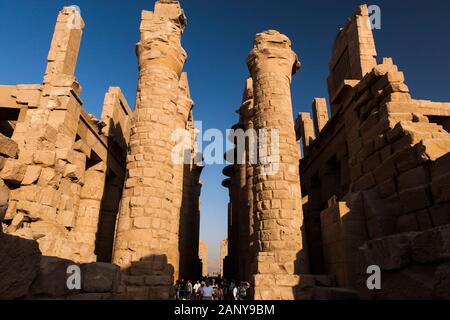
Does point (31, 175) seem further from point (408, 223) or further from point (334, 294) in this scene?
point (408, 223)

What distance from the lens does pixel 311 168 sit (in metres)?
16.8

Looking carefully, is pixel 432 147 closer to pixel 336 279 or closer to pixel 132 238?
pixel 336 279

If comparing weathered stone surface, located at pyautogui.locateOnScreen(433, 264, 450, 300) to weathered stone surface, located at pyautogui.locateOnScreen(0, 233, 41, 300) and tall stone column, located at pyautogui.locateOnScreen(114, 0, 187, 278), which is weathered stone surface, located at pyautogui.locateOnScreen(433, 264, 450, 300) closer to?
weathered stone surface, located at pyautogui.locateOnScreen(0, 233, 41, 300)

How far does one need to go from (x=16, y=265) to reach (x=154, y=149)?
734 cm

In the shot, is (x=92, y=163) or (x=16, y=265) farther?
(x=92, y=163)

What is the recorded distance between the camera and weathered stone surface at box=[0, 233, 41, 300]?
9.37 feet

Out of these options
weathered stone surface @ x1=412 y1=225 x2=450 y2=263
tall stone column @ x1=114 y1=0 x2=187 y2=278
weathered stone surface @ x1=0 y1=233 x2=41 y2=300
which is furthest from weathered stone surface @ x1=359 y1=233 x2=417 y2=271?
tall stone column @ x1=114 y1=0 x2=187 y2=278

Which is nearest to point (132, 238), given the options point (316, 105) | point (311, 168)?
point (311, 168)

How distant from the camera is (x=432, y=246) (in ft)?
10.3

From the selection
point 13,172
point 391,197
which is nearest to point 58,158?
point 13,172

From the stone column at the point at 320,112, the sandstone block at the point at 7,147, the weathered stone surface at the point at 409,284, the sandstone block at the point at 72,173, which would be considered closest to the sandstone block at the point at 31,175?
the sandstone block at the point at 72,173

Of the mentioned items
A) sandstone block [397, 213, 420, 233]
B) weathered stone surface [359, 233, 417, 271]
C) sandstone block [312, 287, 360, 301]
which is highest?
sandstone block [397, 213, 420, 233]

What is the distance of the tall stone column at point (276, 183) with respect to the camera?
28.5ft
